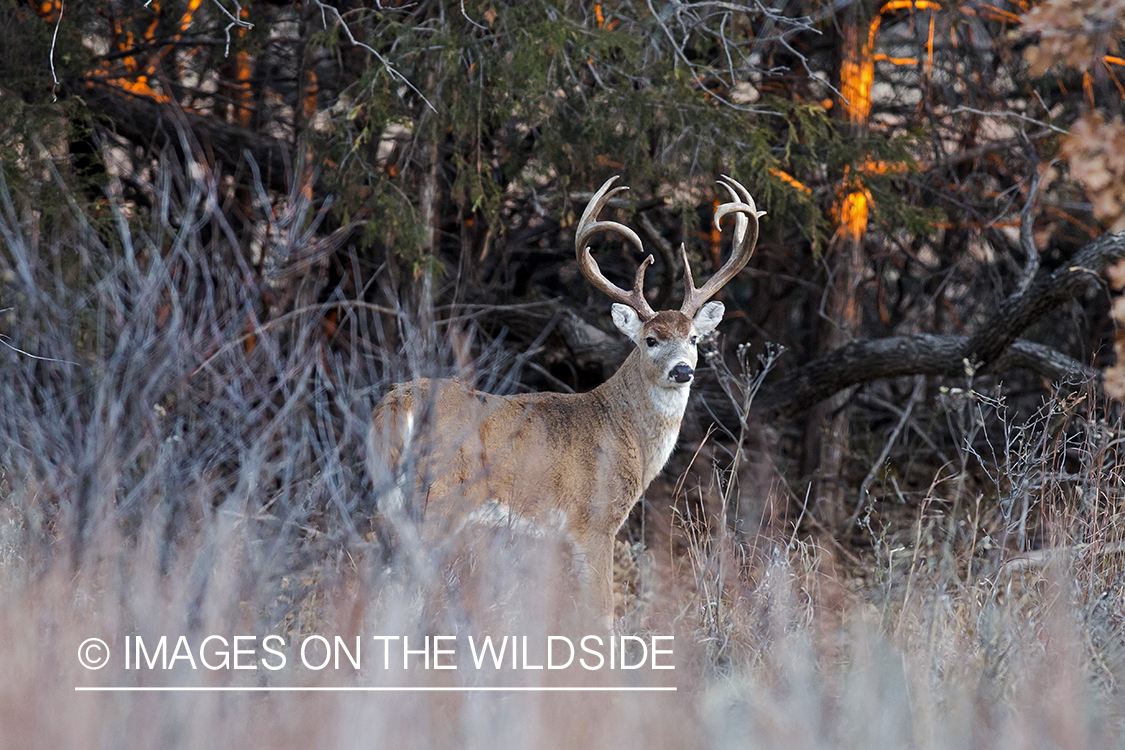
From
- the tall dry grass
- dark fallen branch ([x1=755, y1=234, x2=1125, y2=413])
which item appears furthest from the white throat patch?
dark fallen branch ([x1=755, y1=234, x2=1125, y2=413])

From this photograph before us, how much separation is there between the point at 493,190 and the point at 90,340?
2980mm

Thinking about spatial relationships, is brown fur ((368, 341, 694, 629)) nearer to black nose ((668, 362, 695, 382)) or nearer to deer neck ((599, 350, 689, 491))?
deer neck ((599, 350, 689, 491))

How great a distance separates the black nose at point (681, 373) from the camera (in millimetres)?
5969

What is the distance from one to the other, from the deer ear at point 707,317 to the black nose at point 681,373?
38 cm

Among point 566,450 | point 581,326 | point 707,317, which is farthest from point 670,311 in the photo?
point 581,326

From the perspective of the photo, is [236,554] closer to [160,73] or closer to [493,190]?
[493,190]

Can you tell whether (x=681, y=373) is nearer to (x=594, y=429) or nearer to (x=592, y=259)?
(x=594, y=429)

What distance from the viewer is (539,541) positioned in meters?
5.47

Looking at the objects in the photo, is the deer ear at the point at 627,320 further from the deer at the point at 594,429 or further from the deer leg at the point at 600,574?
the deer leg at the point at 600,574

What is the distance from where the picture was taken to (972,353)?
24.1ft

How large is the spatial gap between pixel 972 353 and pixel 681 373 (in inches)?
96.9

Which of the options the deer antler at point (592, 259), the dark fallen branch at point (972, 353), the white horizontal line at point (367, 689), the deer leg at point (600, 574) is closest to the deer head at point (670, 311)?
the deer antler at point (592, 259)

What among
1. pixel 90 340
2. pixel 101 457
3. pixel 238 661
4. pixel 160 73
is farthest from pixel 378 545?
pixel 160 73

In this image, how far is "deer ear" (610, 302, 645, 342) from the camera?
20.8 ft
